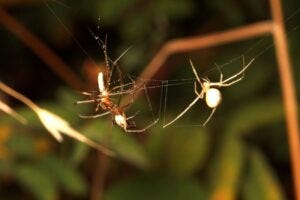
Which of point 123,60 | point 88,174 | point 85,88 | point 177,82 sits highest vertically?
point 123,60

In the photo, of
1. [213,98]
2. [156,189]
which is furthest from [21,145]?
[213,98]

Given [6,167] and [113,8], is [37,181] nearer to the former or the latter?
[6,167]

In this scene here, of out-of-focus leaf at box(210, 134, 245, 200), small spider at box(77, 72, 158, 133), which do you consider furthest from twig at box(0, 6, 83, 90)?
small spider at box(77, 72, 158, 133)

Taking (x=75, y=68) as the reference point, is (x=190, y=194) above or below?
below

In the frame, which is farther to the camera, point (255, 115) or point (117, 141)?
point (255, 115)

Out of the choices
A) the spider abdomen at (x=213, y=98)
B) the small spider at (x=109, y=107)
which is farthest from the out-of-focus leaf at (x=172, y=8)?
the spider abdomen at (x=213, y=98)

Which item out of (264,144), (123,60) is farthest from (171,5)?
→ (264,144)

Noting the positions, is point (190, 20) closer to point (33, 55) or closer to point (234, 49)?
point (234, 49)

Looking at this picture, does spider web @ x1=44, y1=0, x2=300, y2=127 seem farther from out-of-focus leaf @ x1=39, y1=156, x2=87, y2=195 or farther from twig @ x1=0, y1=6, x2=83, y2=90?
out-of-focus leaf @ x1=39, y1=156, x2=87, y2=195
